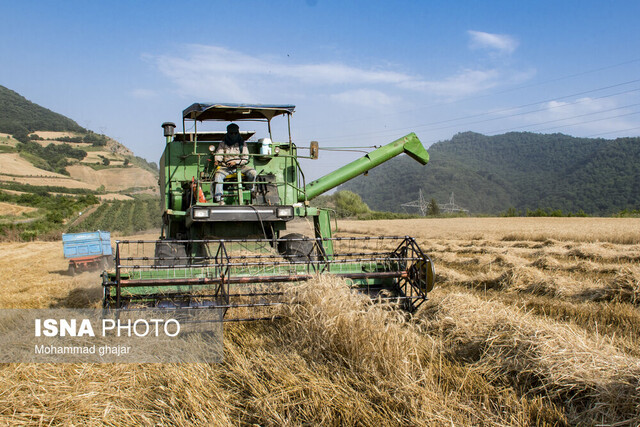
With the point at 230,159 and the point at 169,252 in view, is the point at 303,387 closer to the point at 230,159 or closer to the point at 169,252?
the point at 169,252

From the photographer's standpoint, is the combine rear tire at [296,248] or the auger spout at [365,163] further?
the auger spout at [365,163]

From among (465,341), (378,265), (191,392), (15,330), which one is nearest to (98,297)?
(15,330)

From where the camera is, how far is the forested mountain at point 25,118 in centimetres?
11222

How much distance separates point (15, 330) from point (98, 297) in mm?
2223

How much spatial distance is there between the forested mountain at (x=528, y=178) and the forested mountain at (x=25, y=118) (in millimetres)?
85142

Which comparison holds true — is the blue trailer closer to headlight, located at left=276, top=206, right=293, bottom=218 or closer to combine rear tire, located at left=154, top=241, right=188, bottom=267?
combine rear tire, located at left=154, top=241, right=188, bottom=267

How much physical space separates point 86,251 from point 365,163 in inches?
297

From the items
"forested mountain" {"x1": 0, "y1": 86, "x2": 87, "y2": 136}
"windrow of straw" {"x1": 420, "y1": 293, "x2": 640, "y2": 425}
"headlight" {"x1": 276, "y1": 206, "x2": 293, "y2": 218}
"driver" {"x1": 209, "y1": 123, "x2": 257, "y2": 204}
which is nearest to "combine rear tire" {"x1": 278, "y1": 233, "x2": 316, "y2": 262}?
"headlight" {"x1": 276, "y1": 206, "x2": 293, "y2": 218}

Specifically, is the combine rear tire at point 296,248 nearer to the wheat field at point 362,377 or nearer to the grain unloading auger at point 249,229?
the grain unloading auger at point 249,229

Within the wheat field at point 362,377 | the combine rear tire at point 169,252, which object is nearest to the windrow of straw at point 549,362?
the wheat field at point 362,377

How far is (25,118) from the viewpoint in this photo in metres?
127

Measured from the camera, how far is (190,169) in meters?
7.98

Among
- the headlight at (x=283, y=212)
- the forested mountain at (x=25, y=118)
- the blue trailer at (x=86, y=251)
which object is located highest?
A: the forested mountain at (x=25, y=118)

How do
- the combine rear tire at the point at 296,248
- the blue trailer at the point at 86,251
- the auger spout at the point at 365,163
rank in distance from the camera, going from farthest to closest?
the blue trailer at the point at 86,251 → the auger spout at the point at 365,163 → the combine rear tire at the point at 296,248
